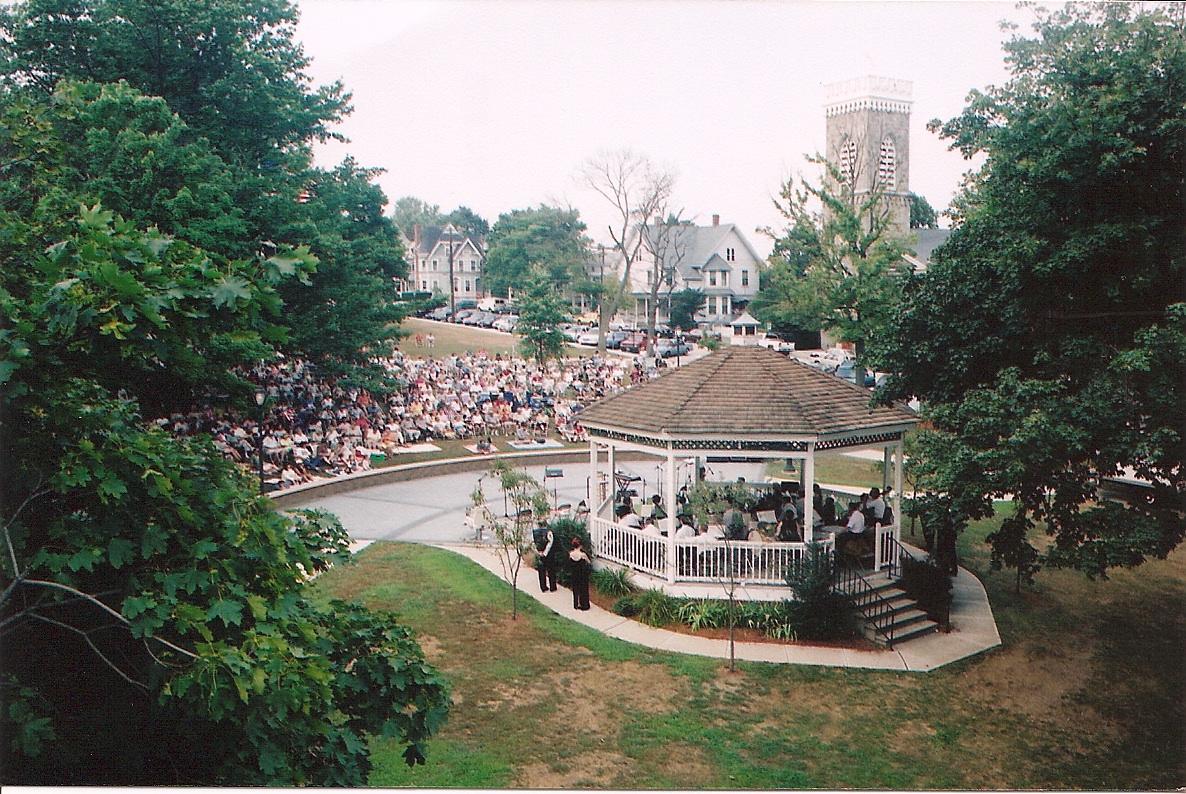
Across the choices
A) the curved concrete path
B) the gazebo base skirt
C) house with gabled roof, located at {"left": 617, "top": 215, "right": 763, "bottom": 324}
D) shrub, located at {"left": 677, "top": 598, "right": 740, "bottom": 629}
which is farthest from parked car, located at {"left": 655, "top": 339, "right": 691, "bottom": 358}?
shrub, located at {"left": 677, "top": 598, "right": 740, "bottom": 629}

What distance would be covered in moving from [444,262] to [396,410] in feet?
25.0

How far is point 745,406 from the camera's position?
40.0 feet

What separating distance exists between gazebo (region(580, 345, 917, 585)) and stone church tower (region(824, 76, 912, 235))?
3526mm

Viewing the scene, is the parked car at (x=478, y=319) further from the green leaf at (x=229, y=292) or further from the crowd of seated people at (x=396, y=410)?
the green leaf at (x=229, y=292)

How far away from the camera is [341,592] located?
12.1 meters

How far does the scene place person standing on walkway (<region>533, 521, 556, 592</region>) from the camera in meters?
12.6

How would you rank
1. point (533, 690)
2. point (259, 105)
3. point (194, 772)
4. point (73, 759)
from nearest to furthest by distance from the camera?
point (73, 759) < point (194, 772) < point (533, 690) < point (259, 105)

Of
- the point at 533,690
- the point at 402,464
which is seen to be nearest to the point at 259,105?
the point at 402,464

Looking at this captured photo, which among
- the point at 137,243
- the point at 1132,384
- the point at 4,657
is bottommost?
the point at 4,657

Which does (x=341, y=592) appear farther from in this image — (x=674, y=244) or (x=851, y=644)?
(x=674, y=244)

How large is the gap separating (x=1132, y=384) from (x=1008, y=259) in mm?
1835

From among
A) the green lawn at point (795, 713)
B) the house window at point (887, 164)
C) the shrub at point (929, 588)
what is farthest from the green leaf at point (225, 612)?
the house window at point (887, 164)

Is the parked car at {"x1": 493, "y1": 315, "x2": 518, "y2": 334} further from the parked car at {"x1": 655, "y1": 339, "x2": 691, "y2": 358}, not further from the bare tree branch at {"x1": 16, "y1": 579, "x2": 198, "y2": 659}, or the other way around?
the bare tree branch at {"x1": 16, "y1": 579, "x2": 198, "y2": 659}

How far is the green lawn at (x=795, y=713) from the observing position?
7836 mm
